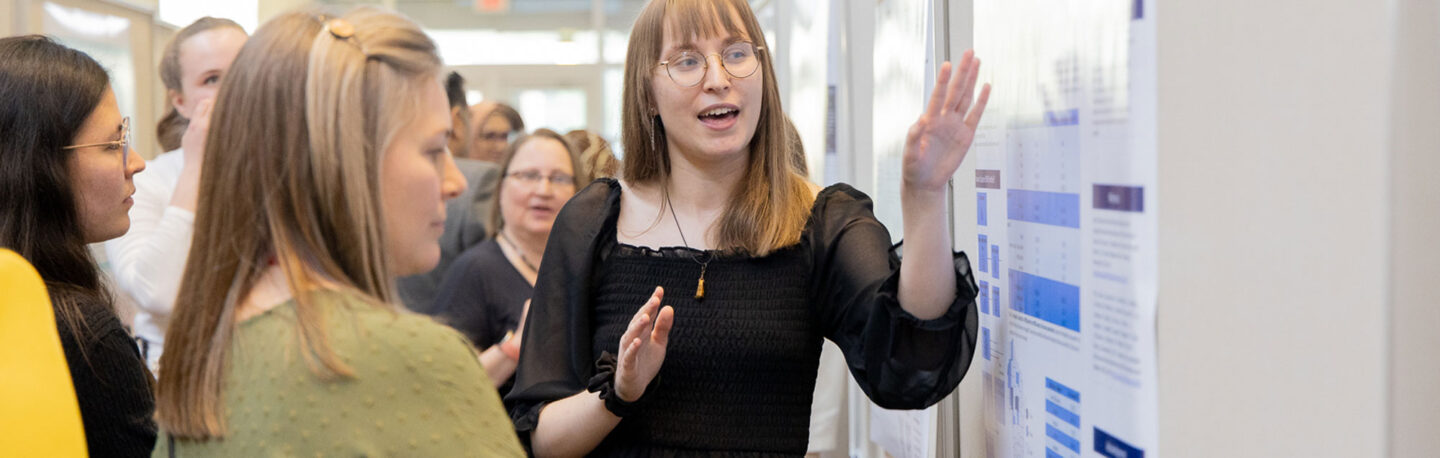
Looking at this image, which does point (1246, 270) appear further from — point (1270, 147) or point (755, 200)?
point (755, 200)

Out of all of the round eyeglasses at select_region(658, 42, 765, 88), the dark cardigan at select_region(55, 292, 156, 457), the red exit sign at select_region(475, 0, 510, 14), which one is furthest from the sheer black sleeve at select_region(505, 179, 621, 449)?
the red exit sign at select_region(475, 0, 510, 14)

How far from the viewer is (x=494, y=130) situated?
5.18 metres

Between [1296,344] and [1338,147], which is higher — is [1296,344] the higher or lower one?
the lower one

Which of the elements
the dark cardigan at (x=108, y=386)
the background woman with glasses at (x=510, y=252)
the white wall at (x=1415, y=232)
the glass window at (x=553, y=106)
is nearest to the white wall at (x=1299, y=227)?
the white wall at (x=1415, y=232)

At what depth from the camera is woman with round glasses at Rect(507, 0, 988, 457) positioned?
5.30 ft

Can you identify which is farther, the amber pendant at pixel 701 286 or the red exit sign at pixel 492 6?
the red exit sign at pixel 492 6

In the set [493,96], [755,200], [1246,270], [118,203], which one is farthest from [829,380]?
[493,96]

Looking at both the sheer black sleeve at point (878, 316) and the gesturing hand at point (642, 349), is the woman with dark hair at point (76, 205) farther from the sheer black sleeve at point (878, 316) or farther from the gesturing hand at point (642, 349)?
the sheer black sleeve at point (878, 316)

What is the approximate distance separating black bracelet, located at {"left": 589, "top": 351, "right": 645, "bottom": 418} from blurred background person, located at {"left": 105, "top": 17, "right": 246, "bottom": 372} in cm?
100

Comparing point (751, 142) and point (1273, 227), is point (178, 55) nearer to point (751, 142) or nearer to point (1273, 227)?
point (751, 142)

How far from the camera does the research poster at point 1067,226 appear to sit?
124 cm

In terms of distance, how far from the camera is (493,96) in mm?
9695

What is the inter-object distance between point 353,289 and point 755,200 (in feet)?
2.78

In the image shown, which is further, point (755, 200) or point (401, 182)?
point (755, 200)
